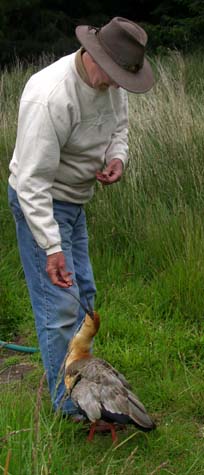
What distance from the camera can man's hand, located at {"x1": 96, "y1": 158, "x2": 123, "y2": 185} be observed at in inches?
172

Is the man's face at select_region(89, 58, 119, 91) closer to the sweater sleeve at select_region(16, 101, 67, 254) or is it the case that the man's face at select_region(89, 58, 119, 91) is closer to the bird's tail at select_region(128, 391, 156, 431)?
the sweater sleeve at select_region(16, 101, 67, 254)

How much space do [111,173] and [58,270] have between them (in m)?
0.61

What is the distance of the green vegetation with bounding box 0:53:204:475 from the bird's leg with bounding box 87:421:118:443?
0.05m

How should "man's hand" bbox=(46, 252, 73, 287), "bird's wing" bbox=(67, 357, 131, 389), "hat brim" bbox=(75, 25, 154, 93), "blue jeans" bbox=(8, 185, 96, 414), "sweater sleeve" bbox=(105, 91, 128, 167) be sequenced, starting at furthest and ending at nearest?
1. "sweater sleeve" bbox=(105, 91, 128, 167)
2. "blue jeans" bbox=(8, 185, 96, 414)
3. "bird's wing" bbox=(67, 357, 131, 389)
4. "man's hand" bbox=(46, 252, 73, 287)
5. "hat brim" bbox=(75, 25, 154, 93)

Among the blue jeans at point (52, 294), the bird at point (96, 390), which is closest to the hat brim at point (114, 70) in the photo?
the blue jeans at point (52, 294)

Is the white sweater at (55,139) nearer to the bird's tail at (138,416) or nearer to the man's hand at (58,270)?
the man's hand at (58,270)

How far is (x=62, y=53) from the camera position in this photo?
62.1 ft

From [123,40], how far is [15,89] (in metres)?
7.26

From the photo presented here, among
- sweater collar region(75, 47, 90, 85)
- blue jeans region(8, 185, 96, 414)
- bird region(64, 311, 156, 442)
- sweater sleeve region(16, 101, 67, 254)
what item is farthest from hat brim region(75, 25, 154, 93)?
bird region(64, 311, 156, 442)

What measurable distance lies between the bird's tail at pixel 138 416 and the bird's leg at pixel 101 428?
153 millimetres

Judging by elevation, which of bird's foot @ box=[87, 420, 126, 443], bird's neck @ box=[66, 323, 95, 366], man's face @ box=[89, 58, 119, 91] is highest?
man's face @ box=[89, 58, 119, 91]

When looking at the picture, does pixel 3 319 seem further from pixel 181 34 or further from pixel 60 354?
pixel 181 34

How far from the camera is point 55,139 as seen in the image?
13.1ft

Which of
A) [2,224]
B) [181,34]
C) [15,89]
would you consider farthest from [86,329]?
[181,34]
